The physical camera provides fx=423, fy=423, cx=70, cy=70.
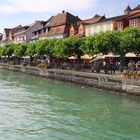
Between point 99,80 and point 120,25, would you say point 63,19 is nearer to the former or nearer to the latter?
point 120,25

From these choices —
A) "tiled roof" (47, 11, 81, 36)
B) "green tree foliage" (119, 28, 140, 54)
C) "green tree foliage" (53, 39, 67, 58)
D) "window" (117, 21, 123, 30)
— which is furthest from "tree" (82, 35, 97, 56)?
"tiled roof" (47, 11, 81, 36)

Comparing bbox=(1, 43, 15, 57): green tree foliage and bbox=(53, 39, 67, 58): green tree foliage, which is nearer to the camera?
bbox=(53, 39, 67, 58): green tree foliage

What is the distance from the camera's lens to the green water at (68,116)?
21859 millimetres

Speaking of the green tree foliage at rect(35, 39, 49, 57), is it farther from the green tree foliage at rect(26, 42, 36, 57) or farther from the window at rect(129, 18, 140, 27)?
the window at rect(129, 18, 140, 27)

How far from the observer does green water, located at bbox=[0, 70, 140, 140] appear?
21.9 meters

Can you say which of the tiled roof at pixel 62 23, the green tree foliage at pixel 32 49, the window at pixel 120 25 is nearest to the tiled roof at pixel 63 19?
the tiled roof at pixel 62 23

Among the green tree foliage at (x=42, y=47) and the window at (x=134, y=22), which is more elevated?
the window at (x=134, y=22)

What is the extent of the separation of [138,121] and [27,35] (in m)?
94.2

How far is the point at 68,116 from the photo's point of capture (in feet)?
88.5

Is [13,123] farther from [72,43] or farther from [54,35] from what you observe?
[54,35]

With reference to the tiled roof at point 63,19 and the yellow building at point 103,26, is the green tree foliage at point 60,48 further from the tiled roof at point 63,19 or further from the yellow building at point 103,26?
the tiled roof at point 63,19

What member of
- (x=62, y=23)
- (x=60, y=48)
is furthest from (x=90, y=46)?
(x=62, y=23)

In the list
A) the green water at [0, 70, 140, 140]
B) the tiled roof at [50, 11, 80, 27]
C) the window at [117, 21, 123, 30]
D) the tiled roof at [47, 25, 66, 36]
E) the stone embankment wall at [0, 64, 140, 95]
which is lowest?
the green water at [0, 70, 140, 140]

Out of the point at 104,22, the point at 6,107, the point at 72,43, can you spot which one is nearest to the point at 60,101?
the point at 6,107
